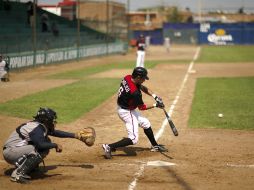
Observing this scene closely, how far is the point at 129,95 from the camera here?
29.9ft

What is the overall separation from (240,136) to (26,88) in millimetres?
11959

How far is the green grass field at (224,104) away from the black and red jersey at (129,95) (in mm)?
3592

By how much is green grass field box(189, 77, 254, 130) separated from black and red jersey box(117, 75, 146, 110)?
3592mm

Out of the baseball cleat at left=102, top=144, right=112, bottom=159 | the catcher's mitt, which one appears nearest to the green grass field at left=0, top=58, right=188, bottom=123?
the baseball cleat at left=102, top=144, right=112, bottom=159

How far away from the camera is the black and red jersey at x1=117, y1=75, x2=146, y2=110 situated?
9086 mm

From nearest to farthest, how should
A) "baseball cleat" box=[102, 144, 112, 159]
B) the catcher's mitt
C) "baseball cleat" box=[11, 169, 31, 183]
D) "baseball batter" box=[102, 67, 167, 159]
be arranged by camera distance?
"baseball cleat" box=[11, 169, 31, 183]
the catcher's mitt
"baseball cleat" box=[102, 144, 112, 159]
"baseball batter" box=[102, 67, 167, 159]

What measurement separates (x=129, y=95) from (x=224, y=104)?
25.0 ft

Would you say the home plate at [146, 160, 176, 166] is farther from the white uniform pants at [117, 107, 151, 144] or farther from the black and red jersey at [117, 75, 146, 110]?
the black and red jersey at [117, 75, 146, 110]

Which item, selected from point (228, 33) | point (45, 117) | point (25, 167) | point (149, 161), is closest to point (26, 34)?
point (149, 161)

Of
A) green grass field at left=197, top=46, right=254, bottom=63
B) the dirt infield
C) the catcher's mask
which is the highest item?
the catcher's mask

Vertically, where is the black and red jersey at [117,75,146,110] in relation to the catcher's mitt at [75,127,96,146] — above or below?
above

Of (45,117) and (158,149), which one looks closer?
(45,117)

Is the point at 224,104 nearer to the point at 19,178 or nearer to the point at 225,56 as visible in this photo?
the point at 19,178

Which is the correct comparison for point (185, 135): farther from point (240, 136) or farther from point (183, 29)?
point (183, 29)
